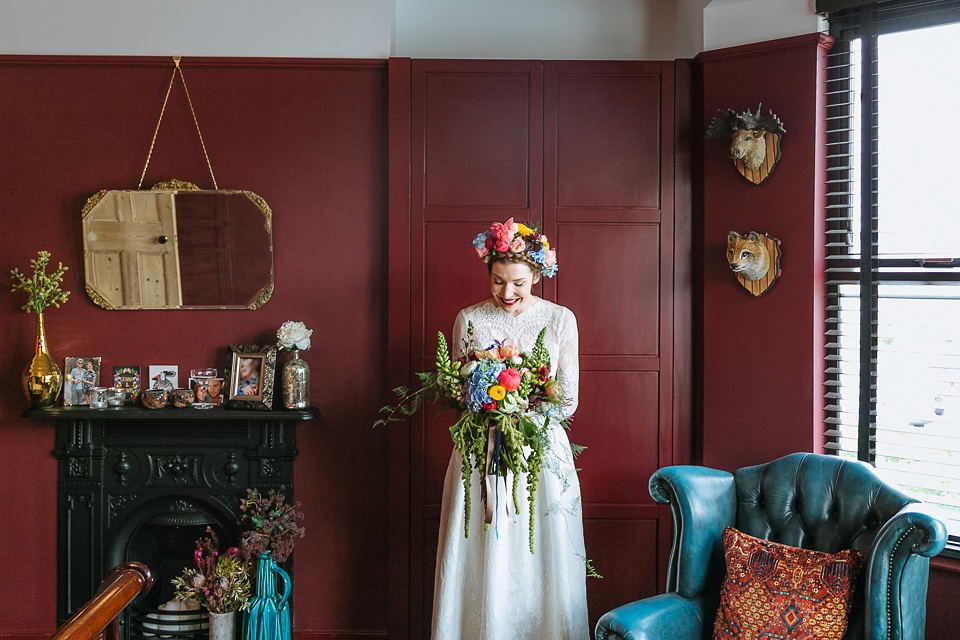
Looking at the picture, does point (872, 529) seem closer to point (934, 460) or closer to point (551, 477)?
point (934, 460)

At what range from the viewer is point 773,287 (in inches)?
123

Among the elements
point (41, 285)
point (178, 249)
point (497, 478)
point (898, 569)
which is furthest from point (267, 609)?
point (898, 569)

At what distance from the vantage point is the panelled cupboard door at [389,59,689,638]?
133 inches

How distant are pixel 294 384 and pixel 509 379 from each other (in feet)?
4.08

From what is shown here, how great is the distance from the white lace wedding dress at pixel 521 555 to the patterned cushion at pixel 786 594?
1.89ft

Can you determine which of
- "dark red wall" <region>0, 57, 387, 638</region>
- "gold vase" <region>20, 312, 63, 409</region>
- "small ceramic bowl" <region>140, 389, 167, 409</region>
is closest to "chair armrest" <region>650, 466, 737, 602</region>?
"dark red wall" <region>0, 57, 387, 638</region>

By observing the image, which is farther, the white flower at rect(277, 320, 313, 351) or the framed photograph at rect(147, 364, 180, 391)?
the framed photograph at rect(147, 364, 180, 391)

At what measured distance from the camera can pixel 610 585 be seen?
3.40 meters

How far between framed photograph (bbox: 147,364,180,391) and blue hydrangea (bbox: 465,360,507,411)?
5.40 feet

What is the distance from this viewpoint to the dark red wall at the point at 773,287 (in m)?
3.04

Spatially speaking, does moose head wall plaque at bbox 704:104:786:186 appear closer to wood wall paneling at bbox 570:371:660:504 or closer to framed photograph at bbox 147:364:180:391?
wood wall paneling at bbox 570:371:660:504

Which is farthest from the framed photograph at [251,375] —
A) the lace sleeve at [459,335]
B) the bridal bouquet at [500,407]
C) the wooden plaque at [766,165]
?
the wooden plaque at [766,165]

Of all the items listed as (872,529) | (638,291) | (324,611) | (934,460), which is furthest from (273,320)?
(934,460)

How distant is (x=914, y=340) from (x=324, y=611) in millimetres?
2786
